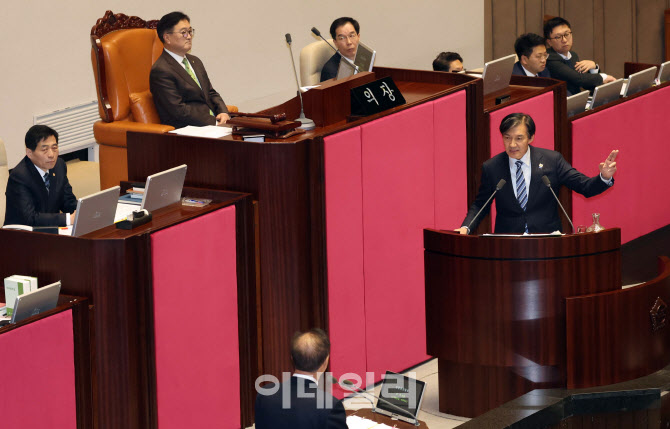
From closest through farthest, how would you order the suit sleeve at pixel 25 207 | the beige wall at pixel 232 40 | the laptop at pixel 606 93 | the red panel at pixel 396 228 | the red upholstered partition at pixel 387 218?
the suit sleeve at pixel 25 207 → the red upholstered partition at pixel 387 218 → the red panel at pixel 396 228 → the laptop at pixel 606 93 → the beige wall at pixel 232 40

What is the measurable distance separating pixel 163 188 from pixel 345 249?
34.4 inches

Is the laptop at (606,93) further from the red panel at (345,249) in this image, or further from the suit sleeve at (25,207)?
the suit sleeve at (25,207)

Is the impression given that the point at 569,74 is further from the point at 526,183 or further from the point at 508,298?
the point at 508,298

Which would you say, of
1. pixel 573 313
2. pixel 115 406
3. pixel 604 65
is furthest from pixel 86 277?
pixel 604 65

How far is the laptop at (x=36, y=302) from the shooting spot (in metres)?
3.90

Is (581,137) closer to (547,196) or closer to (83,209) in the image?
(547,196)

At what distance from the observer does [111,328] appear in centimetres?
424

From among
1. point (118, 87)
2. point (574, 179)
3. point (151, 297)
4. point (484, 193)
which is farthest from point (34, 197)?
point (574, 179)

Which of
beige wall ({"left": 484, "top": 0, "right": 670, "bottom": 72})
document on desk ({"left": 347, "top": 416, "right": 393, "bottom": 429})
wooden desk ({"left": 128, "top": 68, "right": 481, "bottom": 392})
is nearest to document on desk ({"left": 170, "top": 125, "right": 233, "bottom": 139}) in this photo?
wooden desk ({"left": 128, "top": 68, "right": 481, "bottom": 392})

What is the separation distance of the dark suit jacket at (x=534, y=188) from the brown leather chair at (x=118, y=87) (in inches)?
75.1

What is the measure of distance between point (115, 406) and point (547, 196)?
6.59 ft

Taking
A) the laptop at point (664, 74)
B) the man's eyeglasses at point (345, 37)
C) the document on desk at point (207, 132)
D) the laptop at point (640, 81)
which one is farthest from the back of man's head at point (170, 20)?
the laptop at point (664, 74)

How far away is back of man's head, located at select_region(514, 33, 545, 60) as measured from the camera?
6.80 meters

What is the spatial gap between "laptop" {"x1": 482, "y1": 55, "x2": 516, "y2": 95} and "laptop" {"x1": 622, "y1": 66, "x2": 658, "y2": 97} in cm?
95
